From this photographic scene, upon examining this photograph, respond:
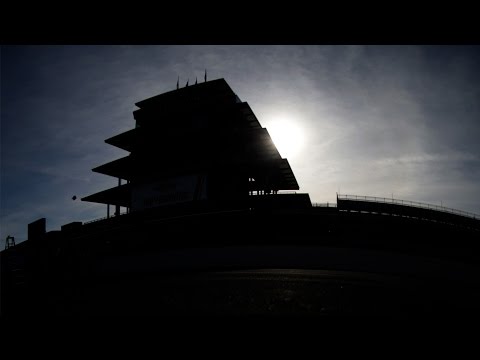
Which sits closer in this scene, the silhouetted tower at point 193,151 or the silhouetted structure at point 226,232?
the silhouetted structure at point 226,232

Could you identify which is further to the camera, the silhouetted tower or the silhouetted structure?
the silhouetted tower

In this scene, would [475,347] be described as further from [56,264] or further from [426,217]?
[426,217]

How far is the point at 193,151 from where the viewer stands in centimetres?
2547

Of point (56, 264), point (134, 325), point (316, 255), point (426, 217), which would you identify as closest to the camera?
point (134, 325)

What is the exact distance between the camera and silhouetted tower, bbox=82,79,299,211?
23.5 meters

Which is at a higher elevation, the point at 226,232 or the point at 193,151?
the point at 193,151

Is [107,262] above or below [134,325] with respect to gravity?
below

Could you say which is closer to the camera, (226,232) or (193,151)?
(226,232)

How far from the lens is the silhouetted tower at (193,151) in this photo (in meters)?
23.5

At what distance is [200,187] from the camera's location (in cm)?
2316

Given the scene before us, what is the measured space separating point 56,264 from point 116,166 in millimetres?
16406
